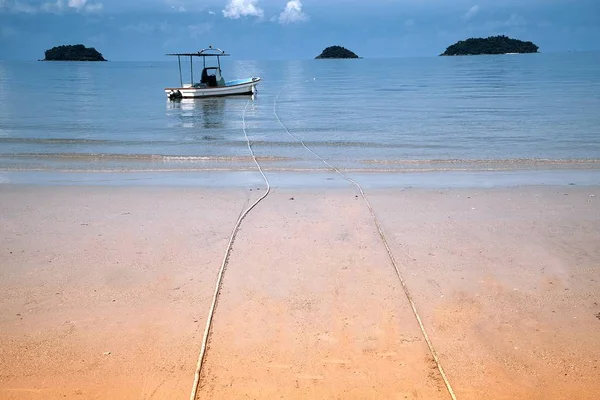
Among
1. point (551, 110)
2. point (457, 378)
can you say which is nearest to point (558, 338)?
point (457, 378)

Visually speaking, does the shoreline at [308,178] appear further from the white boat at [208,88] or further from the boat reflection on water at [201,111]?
the white boat at [208,88]

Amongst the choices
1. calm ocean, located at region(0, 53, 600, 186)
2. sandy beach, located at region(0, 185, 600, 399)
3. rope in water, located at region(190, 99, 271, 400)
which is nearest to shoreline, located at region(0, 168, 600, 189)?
calm ocean, located at region(0, 53, 600, 186)

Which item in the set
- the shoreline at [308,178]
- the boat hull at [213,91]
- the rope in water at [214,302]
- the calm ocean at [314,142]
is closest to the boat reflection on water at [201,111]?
the calm ocean at [314,142]

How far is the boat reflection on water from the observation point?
24.6 metres

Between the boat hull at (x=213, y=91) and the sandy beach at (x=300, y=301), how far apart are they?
29.8 m

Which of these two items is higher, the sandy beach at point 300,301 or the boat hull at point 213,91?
the sandy beach at point 300,301

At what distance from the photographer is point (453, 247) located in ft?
22.2

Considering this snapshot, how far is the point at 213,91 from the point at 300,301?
3492 cm

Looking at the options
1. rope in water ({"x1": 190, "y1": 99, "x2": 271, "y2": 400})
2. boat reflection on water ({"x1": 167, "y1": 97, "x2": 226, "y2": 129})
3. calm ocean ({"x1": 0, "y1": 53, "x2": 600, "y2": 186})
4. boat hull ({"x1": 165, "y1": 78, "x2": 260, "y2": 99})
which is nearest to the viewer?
rope in water ({"x1": 190, "y1": 99, "x2": 271, "y2": 400})

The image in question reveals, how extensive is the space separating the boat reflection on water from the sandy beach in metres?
16.2

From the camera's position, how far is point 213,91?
127ft

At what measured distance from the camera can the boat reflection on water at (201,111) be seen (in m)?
24.6

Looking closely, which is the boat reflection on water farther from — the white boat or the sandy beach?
the sandy beach

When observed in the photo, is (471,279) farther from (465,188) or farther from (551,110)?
(551,110)
